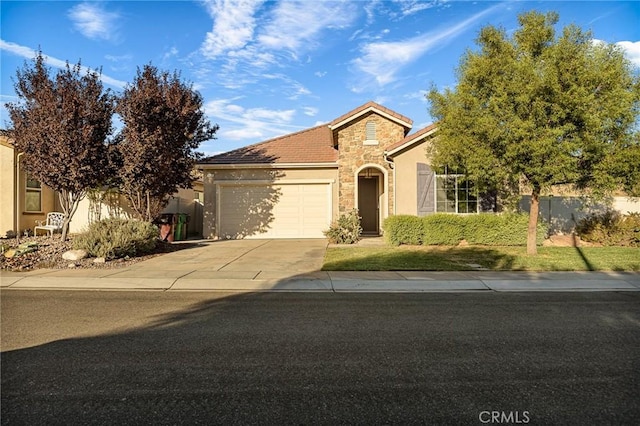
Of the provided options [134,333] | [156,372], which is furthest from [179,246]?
[156,372]

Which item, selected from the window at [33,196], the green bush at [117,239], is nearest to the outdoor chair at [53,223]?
the window at [33,196]

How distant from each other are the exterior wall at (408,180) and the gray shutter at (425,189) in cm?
15

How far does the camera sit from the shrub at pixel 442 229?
14.7m

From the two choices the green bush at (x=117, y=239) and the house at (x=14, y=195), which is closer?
the green bush at (x=117, y=239)

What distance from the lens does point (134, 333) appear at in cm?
538

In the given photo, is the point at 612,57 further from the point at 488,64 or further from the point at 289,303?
the point at 289,303

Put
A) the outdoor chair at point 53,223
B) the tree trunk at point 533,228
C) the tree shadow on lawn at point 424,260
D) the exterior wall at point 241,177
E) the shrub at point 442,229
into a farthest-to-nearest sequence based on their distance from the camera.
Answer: the exterior wall at point 241,177, the outdoor chair at point 53,223, the shrub at point 442,229, the tree trunk at point 533,228, the tree shadow on lawn at point 424,260

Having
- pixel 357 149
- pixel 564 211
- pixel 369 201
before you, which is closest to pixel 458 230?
pixel 357 149

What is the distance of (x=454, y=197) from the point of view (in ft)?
51.0

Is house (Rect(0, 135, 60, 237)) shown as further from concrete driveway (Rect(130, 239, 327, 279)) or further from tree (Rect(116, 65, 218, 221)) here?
concrete driveway (Rect(130, 239, 327, 279))

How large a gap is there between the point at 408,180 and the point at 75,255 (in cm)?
1142

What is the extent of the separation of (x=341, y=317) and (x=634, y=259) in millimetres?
10483

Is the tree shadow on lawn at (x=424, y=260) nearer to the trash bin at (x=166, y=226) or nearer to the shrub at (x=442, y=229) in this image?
the shrub at (x=442, y=229)

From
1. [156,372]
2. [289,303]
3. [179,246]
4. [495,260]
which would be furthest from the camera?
[179,246]
